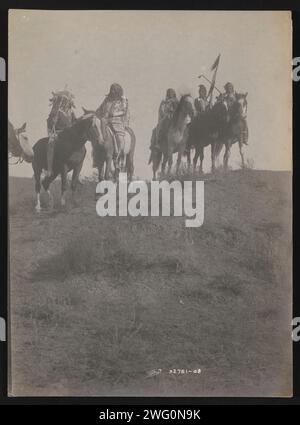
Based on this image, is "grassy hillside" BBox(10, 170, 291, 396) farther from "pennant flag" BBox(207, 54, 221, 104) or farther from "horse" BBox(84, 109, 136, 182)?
"pennant flag" BBox(207, 54, 221, 104)

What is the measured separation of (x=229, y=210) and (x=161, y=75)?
2.59 feet

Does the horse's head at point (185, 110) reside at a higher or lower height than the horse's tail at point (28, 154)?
higher

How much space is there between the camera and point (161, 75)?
275 centimetres

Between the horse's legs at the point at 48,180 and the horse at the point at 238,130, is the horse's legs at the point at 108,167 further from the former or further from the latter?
the horse at the point at 238,130

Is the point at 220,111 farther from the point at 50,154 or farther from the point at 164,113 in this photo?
the point at 50,154

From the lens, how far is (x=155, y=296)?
2715mm

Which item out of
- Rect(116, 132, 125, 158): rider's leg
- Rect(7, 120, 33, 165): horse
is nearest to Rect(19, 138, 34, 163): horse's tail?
Rect(7, 120, 33, 165): horse

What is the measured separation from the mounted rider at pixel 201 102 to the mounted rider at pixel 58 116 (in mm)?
648

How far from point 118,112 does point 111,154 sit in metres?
0.22

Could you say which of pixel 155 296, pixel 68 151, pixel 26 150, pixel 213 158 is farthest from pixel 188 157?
pixel 26 150

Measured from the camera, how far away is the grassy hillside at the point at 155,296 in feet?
8.87

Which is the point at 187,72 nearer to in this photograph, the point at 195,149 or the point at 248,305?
the point at 195,149

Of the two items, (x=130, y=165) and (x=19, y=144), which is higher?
(x=19, y=144)

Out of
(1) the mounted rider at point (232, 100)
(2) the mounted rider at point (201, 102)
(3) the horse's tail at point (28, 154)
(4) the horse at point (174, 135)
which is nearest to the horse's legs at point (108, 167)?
(4) the horse at point (174, 135)
